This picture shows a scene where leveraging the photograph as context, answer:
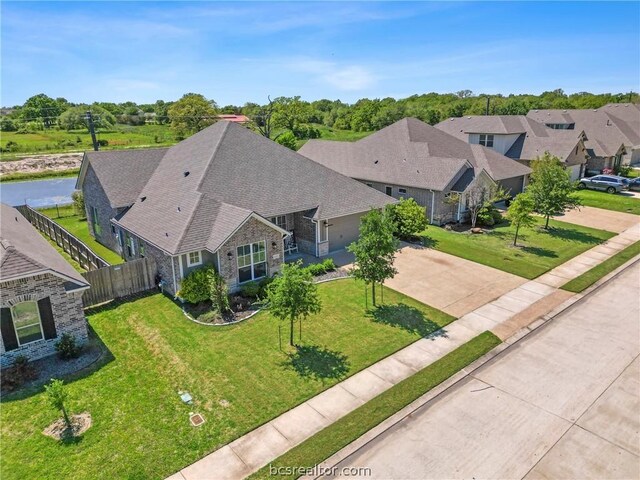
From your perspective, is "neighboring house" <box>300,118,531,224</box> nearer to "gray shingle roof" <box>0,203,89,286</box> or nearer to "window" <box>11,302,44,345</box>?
"gray shingle roof" <box>0,203,89,286</box>

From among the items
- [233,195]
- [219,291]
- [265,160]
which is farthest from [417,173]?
[219,291]

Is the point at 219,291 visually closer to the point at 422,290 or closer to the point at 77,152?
the point at 422,290

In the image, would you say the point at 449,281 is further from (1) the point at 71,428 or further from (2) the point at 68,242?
(2) the point at 68,242

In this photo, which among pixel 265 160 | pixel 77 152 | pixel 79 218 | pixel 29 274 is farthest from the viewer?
pixel 77 152


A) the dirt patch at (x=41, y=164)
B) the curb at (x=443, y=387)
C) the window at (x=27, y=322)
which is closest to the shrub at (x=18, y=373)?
the window at (x=27, y=322)

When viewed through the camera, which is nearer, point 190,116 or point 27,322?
point 27,322

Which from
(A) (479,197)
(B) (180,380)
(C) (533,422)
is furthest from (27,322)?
(A) (479,197)

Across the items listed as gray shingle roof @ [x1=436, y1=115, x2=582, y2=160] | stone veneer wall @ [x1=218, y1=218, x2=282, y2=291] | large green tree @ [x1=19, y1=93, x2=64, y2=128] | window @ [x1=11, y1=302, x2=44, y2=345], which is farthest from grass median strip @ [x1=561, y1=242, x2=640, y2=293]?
large green tree @ [x1=19, y1=93, x2=64, y2=128]
